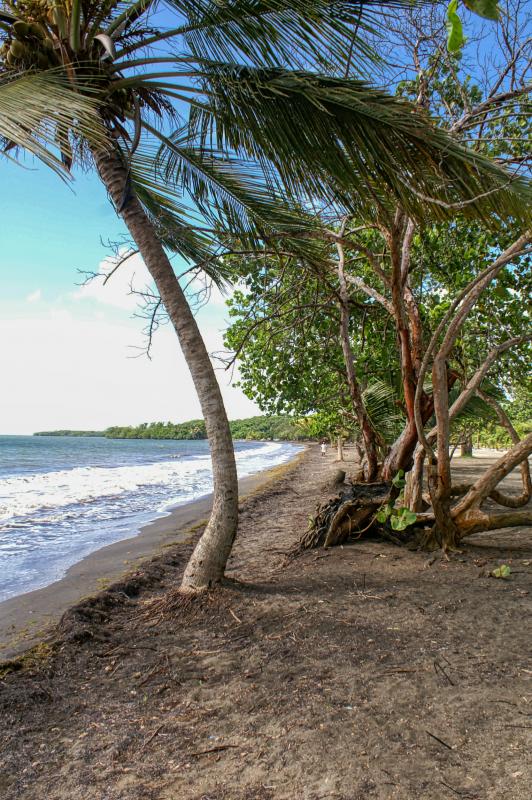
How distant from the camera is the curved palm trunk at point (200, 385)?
170 inches

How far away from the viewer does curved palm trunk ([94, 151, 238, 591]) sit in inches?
170

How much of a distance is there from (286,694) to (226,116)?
3860 millimetres

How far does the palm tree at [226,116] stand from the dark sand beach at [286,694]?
822 mm

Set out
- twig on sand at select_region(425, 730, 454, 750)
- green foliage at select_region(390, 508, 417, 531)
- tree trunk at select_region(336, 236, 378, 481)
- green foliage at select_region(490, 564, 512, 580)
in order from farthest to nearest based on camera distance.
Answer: tree trunk at select_region(336, 236, 378, 481), green foliage at select_region(390, 508, 417, 531), green foliage at select_region(490, 564, 512, 580), twig on sand at select_region(425, 730, 454, 750)

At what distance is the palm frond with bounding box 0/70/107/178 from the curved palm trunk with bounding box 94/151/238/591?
1.05 m

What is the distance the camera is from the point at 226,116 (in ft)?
12.6

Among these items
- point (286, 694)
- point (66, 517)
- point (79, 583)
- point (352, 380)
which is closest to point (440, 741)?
point (286, 694)

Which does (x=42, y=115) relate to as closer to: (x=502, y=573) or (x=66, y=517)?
(x=502, y=573)

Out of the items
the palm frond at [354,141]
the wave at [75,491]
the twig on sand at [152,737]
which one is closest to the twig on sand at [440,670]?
the twig on sand at [152,737]

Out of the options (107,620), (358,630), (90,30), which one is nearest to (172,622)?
(107,620)

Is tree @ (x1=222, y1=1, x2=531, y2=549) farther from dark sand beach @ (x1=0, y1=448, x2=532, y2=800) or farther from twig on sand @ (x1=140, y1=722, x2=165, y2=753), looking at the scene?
twig on sand @ (x1=140, y1=722, x2=165, y2=753)

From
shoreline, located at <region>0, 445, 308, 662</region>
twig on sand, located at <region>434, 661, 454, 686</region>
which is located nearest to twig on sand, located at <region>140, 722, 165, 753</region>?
twig on sand, located at <region>434, 661, 454, 686</region>

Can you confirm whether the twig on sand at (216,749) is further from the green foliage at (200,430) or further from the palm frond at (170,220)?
the green foliage at (200,430)

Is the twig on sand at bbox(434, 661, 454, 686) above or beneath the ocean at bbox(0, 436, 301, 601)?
above
